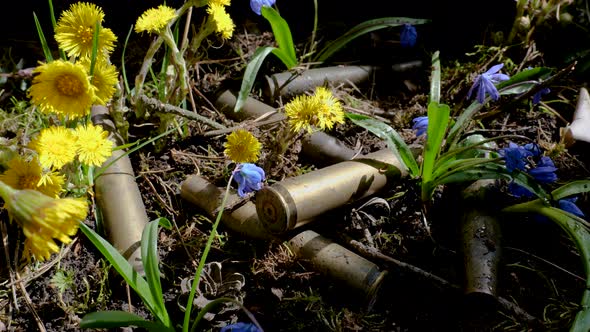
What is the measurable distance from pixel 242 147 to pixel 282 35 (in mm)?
643

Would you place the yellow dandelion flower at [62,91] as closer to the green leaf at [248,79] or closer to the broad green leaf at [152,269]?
the broad green leaf at [152,269]

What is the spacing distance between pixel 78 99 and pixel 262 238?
605mm

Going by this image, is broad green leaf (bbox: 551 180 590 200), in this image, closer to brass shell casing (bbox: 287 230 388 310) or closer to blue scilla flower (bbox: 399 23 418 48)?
brass shell casing (bbox: 287 230 388 310)

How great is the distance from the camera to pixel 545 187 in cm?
151

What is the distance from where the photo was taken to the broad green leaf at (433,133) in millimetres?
1517

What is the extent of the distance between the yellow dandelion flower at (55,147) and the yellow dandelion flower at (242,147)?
0.40 m

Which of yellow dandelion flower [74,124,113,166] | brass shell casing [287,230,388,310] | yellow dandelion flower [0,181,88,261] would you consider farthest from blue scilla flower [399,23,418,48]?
yellow dandelion flower [0,181,88,261]

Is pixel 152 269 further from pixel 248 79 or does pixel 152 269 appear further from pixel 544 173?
pixel 544 173

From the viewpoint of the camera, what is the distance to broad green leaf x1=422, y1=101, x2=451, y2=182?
59.7 inches

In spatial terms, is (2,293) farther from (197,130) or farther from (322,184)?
(322,184)

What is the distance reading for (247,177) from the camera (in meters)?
1.53

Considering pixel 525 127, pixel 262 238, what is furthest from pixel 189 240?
pixel 525 127

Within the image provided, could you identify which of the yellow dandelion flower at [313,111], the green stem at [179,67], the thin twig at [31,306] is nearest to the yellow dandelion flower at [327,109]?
the yellow dandelion flower at [313,111]

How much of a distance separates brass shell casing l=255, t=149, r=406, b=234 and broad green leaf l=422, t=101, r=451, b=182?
0.11m
